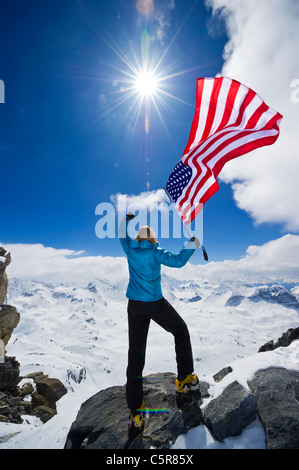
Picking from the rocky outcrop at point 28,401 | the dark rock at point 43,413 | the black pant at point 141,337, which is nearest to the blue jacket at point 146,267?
the black pant at point 141,337

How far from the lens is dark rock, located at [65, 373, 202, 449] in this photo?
5203mm

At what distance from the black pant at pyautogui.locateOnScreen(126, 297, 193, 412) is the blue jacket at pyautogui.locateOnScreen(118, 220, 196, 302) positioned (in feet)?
0.76

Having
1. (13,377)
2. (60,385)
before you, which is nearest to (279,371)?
(13,377)

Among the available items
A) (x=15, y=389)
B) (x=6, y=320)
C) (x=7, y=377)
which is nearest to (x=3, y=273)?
(x=6, y=320)

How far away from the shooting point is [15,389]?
79.7 feet

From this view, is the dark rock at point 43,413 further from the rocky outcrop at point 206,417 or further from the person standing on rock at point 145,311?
the person standing on rock at point 145,311

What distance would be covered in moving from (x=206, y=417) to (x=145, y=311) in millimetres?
2991

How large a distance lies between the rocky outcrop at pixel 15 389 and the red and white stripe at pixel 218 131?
17250mm

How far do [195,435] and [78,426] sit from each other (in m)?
3.48

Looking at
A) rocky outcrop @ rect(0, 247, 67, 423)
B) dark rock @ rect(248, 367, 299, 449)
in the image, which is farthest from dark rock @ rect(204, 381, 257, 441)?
rocky outcrop @ rect(0, 247, 67, 423)

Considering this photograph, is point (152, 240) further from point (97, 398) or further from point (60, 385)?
point (60, 385)

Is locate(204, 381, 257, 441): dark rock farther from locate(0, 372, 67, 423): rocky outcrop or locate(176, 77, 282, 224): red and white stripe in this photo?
locate(0, 372, 67, 423): rocky outcrop
